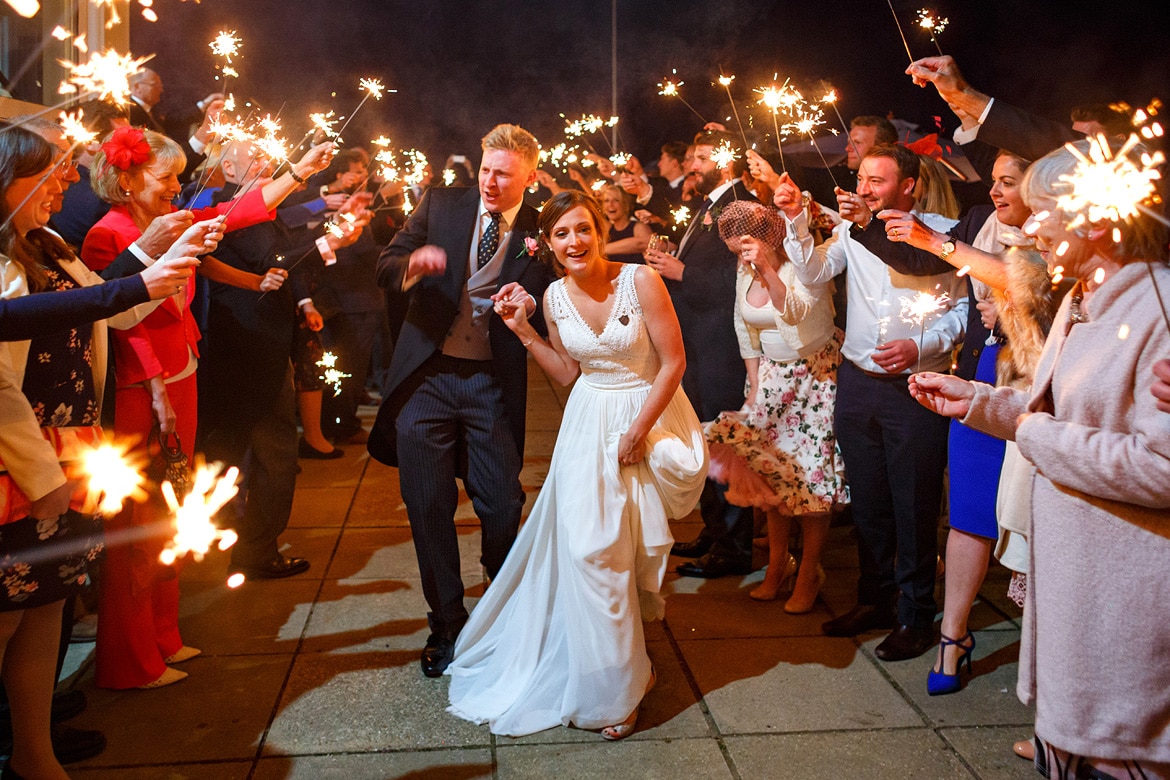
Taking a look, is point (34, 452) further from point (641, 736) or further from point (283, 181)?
point (641, 736)

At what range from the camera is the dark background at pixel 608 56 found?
8.80 metres

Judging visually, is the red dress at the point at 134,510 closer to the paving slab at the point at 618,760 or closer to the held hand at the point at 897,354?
the paving slab at the point at 618,760

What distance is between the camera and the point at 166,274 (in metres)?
2.66

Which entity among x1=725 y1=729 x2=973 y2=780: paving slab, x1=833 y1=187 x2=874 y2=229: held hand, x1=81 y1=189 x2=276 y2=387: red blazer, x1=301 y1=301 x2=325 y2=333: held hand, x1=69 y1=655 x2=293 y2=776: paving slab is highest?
x1=833 y1=187 x2=874 y2=229: held hand

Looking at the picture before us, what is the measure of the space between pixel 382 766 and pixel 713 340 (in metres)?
2.88

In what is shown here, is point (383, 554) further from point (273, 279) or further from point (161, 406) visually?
point (161, 406)

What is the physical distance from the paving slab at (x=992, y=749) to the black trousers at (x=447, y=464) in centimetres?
187

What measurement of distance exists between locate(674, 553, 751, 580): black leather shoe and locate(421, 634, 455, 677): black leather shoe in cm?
154

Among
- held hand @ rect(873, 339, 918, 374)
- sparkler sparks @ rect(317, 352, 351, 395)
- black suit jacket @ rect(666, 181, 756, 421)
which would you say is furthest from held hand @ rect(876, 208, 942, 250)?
sparkler sparks @ rect(317, 352, 351, 395)

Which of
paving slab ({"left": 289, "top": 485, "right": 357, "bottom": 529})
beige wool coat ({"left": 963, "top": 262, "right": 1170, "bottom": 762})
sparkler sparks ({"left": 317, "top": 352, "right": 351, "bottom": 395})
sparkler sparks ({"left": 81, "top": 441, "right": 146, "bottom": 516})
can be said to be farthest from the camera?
sparkler sparks ({"left": 317, "top": 352, "right": 351, "bottom": 395})

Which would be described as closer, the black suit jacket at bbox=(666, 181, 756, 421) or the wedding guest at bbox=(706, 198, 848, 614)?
the wedding guest at bbox=(706, 198, 848, 614)

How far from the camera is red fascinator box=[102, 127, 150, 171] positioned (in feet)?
11.1

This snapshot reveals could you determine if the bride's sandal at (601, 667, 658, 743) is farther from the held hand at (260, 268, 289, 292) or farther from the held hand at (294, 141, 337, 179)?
the held hand at (260, 268, 289, 292)

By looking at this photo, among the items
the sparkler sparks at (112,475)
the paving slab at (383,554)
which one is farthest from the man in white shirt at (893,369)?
the sparkler sparks at (112,475)
